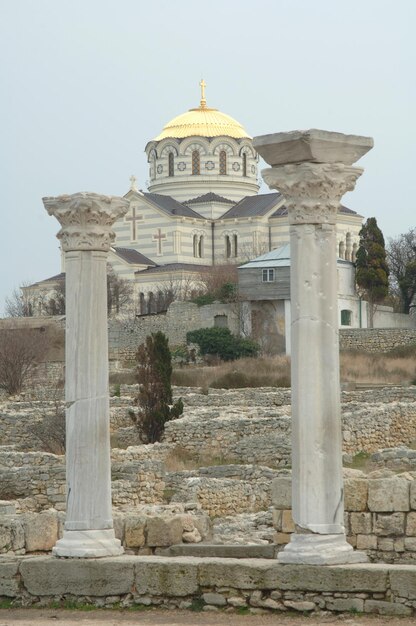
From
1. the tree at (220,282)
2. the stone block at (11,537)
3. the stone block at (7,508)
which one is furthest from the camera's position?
the tree at (220,282)

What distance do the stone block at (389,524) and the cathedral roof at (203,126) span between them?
8057cm

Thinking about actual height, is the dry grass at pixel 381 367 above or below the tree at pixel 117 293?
below

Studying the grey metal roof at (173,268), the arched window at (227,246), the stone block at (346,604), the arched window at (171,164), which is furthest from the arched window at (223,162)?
the stone block at (346,604)

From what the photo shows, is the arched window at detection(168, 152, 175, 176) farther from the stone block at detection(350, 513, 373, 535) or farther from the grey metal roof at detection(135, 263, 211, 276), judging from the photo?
the stone block at detection(350, 513, 373, 535)

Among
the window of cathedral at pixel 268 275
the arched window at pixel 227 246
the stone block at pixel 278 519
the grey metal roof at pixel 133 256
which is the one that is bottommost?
the stone block at pixel 278 519

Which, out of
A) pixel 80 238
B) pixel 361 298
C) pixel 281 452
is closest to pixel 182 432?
pixel 281 452

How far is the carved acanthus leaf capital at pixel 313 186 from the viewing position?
15.9 metres

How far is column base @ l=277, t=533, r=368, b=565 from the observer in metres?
15.4

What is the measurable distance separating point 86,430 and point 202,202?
80.8m

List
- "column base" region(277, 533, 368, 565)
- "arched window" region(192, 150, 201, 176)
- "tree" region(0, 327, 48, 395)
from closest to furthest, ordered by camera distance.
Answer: "column base" region(277, 533, 368, 565) < "tree" region(0, 327, 48, 395) < "arched window" region(192, 150, 201, 176)

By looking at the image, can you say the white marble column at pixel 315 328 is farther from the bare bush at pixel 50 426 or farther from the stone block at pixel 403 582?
the bare bush at pixel 50 426

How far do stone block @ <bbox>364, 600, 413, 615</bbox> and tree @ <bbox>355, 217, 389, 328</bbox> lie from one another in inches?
2155

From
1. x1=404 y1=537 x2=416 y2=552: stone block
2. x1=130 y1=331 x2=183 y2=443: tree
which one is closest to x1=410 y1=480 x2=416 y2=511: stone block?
x1=404 y1=537 x2=416 y2=552: stone block

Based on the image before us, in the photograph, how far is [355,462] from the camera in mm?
31594
